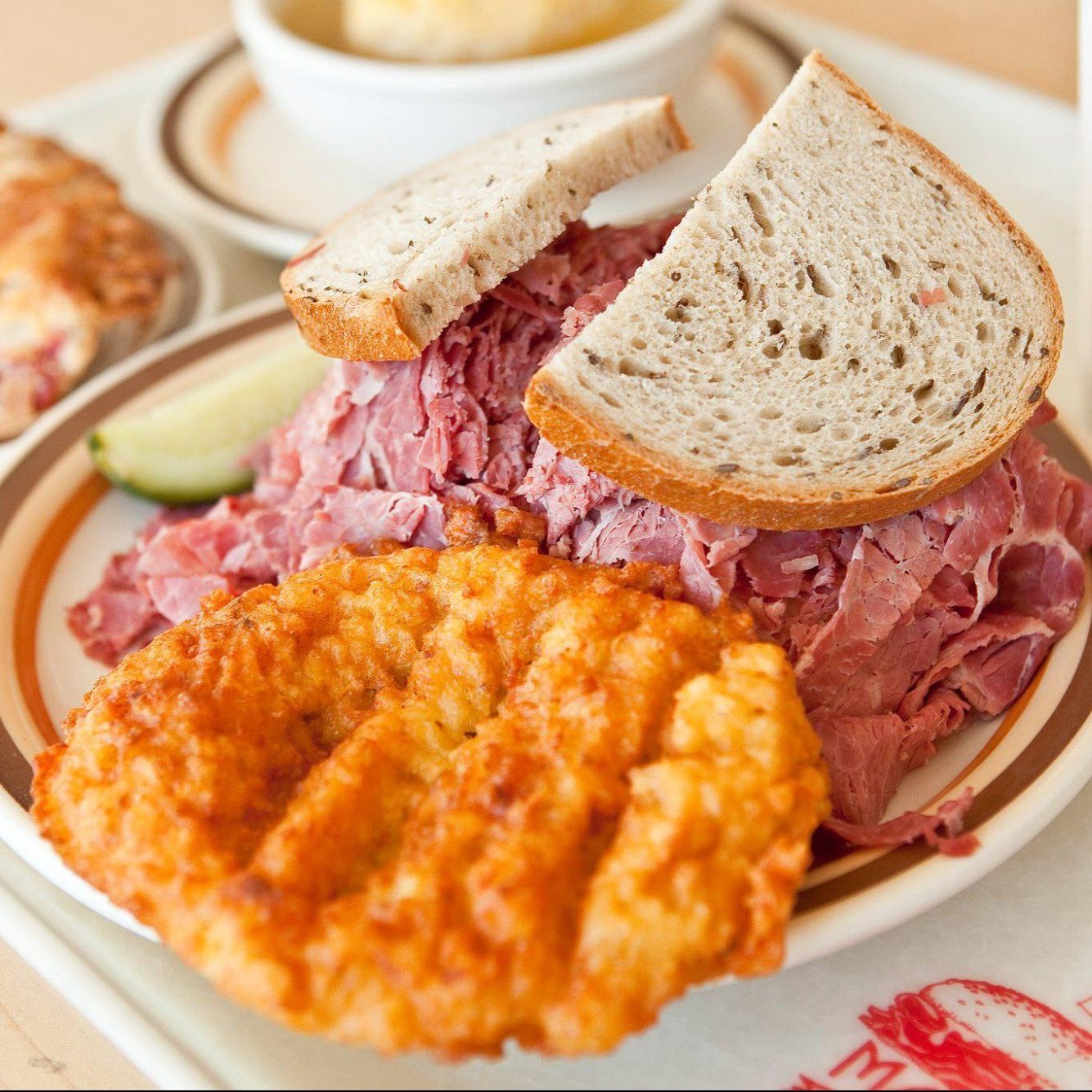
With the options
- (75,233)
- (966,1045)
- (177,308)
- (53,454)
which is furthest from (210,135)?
(966,1045)

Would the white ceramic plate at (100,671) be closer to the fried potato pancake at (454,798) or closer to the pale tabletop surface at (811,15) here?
the fried potato pancake at (454,798)

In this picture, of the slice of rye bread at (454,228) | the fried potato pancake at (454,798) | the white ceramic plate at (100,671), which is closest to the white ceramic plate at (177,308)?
the white ceramic plate at (100,671)

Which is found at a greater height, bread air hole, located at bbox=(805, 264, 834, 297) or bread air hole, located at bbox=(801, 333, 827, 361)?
bread air hole, located at bbox=(805, 264, 834, 297)

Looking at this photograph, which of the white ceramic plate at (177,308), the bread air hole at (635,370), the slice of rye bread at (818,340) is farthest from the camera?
the white ceramic plate at (177,308)

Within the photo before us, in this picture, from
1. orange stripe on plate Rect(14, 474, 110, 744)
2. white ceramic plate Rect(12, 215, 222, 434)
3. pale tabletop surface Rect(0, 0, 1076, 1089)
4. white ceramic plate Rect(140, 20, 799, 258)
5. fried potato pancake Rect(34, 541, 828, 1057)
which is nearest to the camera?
fried potato pancake Rect(34, 541, 828, 1057)

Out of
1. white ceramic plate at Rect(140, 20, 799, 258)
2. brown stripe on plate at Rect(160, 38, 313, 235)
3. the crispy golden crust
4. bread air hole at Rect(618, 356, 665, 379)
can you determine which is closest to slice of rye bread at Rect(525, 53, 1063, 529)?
bread air hole at Rect(618, 356, 665, 379)

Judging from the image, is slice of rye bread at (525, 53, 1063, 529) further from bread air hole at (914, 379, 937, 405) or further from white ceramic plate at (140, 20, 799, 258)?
white ceramic plate at (140, 20, 799, 258)
